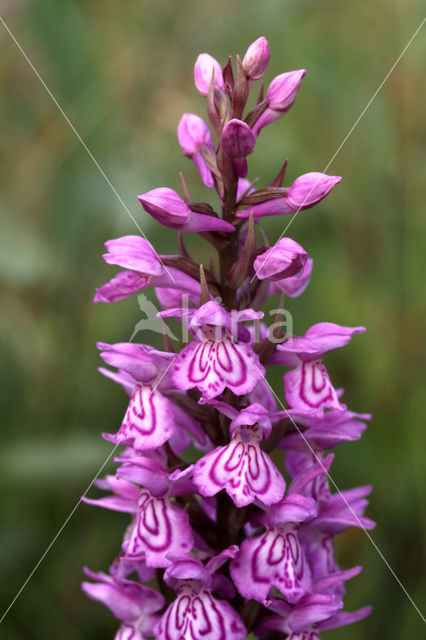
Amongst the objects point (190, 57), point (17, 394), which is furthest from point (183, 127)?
point (17, 394)

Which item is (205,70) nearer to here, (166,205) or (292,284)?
(166,205)

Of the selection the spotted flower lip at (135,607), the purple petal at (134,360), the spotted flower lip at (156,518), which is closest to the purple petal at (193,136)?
the purple petal at (134,360)

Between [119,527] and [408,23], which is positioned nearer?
[119,527]

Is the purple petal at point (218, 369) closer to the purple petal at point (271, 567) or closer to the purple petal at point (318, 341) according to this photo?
the purple petal at point (318, 341)

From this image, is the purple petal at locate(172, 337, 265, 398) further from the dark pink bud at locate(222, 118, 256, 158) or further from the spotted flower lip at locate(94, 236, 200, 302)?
the dark pink bud at locate(222, 118, 256, 158)

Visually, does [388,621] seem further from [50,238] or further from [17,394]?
[50,238]

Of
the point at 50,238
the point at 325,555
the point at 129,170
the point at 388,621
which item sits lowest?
the point at 388,621

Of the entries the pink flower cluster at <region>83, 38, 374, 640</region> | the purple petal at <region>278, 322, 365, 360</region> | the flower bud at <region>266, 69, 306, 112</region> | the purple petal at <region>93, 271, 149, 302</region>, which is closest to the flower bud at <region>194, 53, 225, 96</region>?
the pink flower cluster at <region>83, 38, 374, 640</region>
